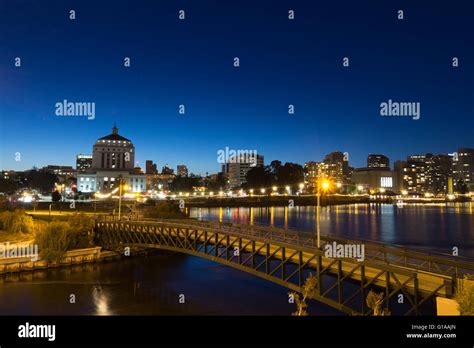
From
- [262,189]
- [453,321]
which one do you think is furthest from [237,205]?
[453,321]

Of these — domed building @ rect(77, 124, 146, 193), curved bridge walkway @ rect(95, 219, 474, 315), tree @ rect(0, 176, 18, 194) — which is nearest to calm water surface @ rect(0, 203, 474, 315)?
curved bridge walkway @ rect(95, 219, 474, 315)

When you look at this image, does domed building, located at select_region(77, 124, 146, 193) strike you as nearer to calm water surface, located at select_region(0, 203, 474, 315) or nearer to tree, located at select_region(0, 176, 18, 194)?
tree, located at select_region(0, 176, 18, 194)

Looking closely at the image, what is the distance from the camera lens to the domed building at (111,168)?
151m

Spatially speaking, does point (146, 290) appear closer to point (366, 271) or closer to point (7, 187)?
point (366, 271)

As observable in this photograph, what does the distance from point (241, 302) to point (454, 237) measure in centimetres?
5951

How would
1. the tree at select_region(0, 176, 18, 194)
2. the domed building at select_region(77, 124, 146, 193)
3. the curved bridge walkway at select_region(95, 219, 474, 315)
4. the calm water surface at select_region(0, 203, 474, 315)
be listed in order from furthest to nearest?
the domed building at select_region(77, 124, 146, 193), the tree at select_region(0, 176, 18, 194), the calm water surface at select_region(0, 203, 474, 315), the curved bridge walkway at select_region(95, 219, 474, 315)

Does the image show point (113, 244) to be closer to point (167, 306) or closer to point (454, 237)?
point (167, 306)

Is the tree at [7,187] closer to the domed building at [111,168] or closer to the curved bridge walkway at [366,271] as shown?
the domed building at [111,168]

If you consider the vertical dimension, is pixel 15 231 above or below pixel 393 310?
Result: above

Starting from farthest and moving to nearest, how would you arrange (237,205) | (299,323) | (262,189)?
(262,189) → (237,205) → (299,323)

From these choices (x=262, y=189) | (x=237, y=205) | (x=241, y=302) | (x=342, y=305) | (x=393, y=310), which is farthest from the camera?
(x=262, y=189)

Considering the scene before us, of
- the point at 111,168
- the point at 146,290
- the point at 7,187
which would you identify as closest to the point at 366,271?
the point at 146,290

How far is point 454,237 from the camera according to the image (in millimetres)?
70625

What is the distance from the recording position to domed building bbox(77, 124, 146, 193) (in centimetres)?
15088
